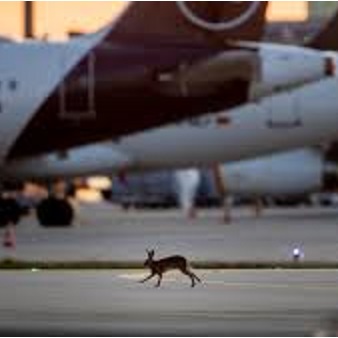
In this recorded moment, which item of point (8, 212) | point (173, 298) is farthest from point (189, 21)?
point (173, 298)

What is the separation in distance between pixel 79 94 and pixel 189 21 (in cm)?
312

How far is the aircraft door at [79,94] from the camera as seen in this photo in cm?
3312

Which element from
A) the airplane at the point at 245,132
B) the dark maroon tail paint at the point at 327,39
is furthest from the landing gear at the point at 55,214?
the dark maroon tail paint at the point at 327,39

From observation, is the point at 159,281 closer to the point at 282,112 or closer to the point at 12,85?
the point at 12,85

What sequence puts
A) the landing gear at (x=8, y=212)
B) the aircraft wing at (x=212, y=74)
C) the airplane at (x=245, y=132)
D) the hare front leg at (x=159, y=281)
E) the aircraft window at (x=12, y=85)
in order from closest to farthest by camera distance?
1. the hare front leg at (x=159, y=281)
2. the aircraft wing at (x=212, y=74)
3. the aircraft window at (x=12, y=85)
4. the airplane at (x=245, y=132)
5. the landing gear at (x=8, y=212)

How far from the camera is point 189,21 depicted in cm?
3422

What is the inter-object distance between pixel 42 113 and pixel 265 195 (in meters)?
10.8

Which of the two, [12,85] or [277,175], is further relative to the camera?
[277,175]

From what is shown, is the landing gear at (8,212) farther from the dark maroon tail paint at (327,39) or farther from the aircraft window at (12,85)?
the dark maroon tail paint at (327,39)

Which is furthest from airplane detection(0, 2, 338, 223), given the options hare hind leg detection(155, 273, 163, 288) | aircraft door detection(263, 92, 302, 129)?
hare hind leg detection(155, 273, 163, 288)

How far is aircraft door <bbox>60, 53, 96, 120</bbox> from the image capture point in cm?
3312

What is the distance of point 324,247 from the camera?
949 inches

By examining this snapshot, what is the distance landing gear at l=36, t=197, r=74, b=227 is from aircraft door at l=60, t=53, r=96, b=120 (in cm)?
313

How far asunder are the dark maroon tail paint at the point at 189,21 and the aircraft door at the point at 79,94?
4.00 feet
